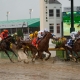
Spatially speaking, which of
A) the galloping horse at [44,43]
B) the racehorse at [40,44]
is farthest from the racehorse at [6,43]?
the galloping horse at [44,43]

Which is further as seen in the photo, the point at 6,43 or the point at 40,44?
the point at 6,43

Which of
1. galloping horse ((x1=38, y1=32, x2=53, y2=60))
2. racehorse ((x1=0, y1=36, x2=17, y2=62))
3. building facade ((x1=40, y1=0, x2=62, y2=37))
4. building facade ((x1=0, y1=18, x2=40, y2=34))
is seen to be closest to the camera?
galloping horse ((x1=38, y1=32, x2=53, y2=60))

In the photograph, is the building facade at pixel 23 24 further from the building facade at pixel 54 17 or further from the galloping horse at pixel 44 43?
the galloping horse at pixel 44 43

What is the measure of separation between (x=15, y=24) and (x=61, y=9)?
16.6m

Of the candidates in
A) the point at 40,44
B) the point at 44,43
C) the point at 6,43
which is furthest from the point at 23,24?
the point at 44,43

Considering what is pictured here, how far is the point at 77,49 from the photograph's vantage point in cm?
2178

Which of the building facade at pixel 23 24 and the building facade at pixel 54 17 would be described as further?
the building facade at pixel 23 24

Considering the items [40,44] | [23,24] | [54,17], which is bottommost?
[40,44]

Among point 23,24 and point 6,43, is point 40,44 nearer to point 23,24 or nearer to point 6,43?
point 6,43

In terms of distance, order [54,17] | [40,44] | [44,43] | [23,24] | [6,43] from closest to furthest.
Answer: [44,43] < [40,44] < [6,43] < [54,17] < [23,24]

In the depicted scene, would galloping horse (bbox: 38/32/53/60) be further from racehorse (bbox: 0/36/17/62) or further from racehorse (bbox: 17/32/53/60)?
racehorse (bbox: 0/36/17/62)

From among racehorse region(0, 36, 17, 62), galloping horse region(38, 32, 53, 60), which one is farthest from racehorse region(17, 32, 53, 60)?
racehorse region(0, 36, 17, 62)

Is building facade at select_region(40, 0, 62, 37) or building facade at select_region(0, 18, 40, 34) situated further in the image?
building facade at select_region(0, 18, 40, 34)

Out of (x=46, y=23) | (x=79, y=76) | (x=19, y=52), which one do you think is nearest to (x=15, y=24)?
(x=46, y=23)
